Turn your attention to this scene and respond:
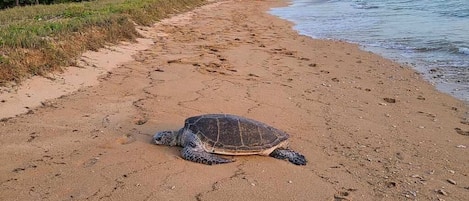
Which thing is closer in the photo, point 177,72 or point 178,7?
point 177,72

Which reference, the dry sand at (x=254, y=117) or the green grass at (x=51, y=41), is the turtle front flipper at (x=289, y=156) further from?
the green grass at (x=51, y=41)

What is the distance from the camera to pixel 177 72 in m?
10.5

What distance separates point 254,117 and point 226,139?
5.82 ft

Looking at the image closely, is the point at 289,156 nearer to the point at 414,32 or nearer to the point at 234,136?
the point at 234,136

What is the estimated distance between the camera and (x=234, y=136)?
18.9 ft

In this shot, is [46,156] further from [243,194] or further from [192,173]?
[243,194]

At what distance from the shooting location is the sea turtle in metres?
5.71

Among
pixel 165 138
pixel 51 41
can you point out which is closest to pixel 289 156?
pixel 165 138

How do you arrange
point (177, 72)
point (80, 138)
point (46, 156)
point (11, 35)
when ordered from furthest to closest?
1. point (177, 72)
2. point (11, 35)
3. point (80, 138)
4. point (46, 156)

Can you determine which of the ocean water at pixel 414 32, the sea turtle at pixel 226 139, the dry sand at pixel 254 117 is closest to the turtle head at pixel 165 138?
the sea turtle at pixel 226 139

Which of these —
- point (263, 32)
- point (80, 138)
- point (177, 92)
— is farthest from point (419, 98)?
point (263, 32)

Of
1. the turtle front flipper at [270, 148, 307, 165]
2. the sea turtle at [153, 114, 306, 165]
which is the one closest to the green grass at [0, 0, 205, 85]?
the sea turtle at [153, 114, 306, 165]

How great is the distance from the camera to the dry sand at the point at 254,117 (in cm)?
492

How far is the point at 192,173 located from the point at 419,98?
5.64 meters
